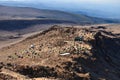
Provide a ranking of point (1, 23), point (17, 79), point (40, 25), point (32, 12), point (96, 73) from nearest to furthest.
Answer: point (17, 79) → point (96, 73) → point (1, 23) → point (40, 25) → point (32, 12)

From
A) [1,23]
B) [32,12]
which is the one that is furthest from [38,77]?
[32,12]

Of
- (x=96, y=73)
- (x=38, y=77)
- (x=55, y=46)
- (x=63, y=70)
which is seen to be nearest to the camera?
(x=38, y=77)

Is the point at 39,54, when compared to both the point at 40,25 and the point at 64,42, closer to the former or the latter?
the point at 64,42

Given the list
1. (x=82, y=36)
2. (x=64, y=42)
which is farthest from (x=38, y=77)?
(x=82, y=36)

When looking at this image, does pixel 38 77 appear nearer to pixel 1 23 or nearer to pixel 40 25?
pixel 1 23

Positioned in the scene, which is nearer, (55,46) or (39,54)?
(39,54)

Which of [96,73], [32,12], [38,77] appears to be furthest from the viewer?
[32,12]

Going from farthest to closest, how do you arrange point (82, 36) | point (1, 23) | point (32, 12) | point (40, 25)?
point (32, 12) < point (40, 25) < point (1, 23) < point (82, 36)

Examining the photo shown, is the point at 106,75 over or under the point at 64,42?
under

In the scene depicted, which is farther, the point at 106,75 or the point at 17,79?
the point at 106,75
